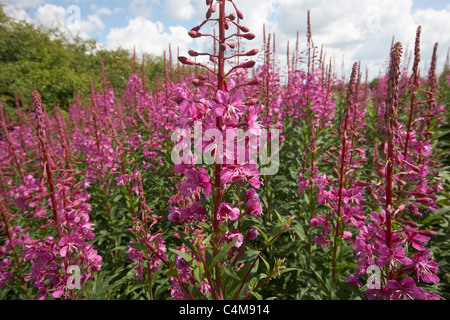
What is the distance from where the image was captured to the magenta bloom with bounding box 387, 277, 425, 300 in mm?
1578

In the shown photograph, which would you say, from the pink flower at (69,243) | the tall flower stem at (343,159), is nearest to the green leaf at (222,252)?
the pink flower at (69,243)

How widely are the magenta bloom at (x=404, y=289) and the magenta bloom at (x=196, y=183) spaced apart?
4.58 feet

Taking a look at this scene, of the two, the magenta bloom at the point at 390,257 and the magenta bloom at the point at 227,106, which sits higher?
the magenta bloom at the point at 227,106

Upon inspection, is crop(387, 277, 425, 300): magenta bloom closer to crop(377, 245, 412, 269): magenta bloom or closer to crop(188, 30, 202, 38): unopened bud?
crop(377, 245, 412, 269): magenta bloom

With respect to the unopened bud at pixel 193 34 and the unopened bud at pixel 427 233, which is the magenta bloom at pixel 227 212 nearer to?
the unopened bud at pixel 193 34

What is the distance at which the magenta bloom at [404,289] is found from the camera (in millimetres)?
1578

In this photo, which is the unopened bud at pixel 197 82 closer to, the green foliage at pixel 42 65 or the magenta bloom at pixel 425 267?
the magenta bloom at pixel 425 267

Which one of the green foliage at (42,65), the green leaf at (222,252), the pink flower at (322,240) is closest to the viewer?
Result: the green leaf at (222,252)

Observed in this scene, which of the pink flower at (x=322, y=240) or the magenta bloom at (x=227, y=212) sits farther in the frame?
the pink flower at (x=322, y=240)

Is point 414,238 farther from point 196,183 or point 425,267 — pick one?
point 196,183

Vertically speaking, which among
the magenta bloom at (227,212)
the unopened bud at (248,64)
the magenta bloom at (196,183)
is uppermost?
the unopened bud at (248,64)

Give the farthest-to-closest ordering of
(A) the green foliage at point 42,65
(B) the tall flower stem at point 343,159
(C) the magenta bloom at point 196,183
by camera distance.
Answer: (A) the green foliage at point 42,65 < (B) the tall flower stem at point 343,159 < (C) the magenta bloom at point 196,183
